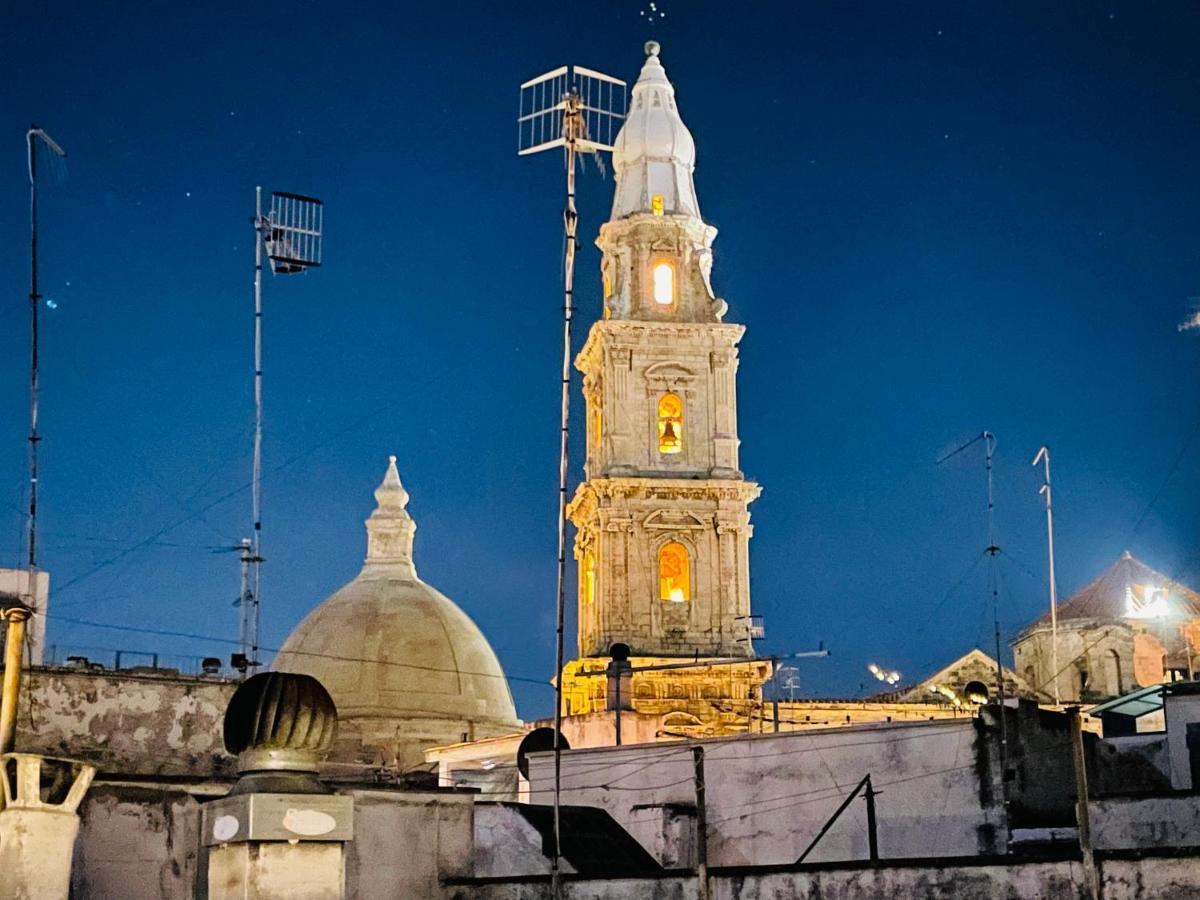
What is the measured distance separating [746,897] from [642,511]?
36593 mm

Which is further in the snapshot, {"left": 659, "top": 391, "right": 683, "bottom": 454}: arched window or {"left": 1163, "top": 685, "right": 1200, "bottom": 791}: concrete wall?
{"left": 659, "top": 391, "right": 683, "bottom": 454}: arched window

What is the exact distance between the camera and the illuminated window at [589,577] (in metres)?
61.0

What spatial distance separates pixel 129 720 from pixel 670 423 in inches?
1219

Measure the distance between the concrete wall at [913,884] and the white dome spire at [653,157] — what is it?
41934mm

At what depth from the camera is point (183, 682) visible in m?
33.2

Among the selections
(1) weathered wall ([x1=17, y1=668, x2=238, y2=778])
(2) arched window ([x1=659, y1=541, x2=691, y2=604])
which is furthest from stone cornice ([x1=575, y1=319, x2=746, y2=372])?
(1) weathered wall ([x1=17, y1=668, x2=238, y2=778])

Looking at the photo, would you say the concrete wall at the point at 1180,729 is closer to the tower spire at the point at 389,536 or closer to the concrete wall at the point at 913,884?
the concrete wall at the point at 913,884

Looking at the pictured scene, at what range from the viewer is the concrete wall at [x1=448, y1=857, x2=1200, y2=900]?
70.6 ft

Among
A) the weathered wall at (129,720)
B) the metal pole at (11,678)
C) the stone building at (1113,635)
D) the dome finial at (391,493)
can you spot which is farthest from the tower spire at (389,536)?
the metal pole at (11,678)

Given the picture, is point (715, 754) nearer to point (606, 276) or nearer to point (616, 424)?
point (616, 424)

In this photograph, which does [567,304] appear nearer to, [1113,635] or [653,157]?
[653,157]

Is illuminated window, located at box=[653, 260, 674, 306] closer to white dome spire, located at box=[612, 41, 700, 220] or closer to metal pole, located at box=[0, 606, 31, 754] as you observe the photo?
white dome spire, located at box=[612, 41, 700, 220]

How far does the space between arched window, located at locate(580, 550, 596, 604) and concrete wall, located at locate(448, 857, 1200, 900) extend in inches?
1465

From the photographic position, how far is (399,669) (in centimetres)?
5975
